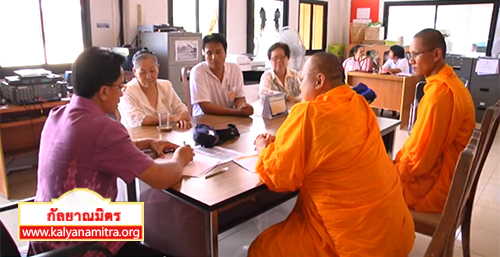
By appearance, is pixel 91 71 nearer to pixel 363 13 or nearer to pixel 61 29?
pixel 61 29

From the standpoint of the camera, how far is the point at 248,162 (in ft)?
5.33

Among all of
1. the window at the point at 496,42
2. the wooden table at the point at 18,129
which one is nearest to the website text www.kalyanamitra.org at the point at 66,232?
the wooden table at the point at 18,129

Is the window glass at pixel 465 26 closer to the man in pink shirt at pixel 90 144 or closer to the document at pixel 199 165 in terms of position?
the document at pixel 199 165

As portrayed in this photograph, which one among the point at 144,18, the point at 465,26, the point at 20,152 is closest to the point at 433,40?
the point at 20,152

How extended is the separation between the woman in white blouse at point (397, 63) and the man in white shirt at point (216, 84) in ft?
11.2

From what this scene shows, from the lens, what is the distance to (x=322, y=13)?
7.69m

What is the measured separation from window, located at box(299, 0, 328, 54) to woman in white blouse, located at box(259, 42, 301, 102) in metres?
4.34

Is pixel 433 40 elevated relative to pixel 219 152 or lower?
elevated

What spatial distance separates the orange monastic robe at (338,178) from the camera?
130 cm

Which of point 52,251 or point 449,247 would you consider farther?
point 449,247

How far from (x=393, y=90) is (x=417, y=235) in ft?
11.0

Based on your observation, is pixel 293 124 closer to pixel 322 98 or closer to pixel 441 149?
pixel 322 98

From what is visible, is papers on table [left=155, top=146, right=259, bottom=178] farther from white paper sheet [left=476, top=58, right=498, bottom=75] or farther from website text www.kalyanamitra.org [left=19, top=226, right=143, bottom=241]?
white paper sheet [left=476, top=58, right=498, bottom=75]

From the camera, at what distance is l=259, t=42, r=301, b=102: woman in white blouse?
309cm
